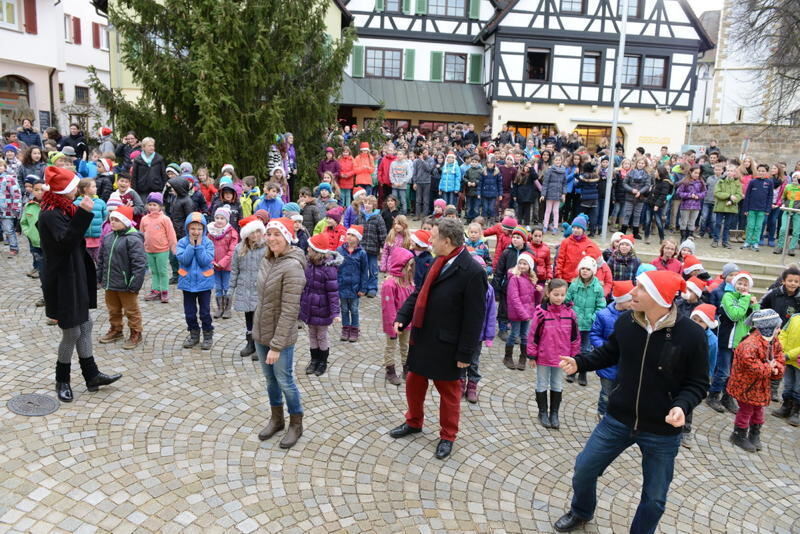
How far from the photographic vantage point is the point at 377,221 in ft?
34.4

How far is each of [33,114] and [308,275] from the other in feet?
79.9

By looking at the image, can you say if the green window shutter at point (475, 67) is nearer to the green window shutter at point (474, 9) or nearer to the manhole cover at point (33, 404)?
the green window shutter at point (474, 9)

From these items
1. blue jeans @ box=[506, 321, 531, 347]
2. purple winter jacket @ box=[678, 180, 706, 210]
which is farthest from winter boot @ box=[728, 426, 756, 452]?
purple winter jacket @ box=[678, 180, 706, 210]

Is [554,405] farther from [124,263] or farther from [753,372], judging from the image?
[124,263]

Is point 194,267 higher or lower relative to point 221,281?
higher

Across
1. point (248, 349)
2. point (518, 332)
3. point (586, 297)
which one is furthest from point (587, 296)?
point (248, 349)

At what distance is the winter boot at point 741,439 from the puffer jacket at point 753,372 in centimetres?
34

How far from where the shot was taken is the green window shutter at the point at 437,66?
94.6 feet

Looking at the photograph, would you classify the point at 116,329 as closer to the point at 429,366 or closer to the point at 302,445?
the point at 302,445

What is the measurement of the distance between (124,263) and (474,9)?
25.7m

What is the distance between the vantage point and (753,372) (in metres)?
6.32

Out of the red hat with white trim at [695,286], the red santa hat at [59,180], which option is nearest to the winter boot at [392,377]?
the red hat with white trim at [695,286]

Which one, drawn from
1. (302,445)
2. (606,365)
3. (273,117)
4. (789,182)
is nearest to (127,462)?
(302,445)

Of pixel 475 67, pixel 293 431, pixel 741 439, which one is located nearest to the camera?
pixel 293 431
